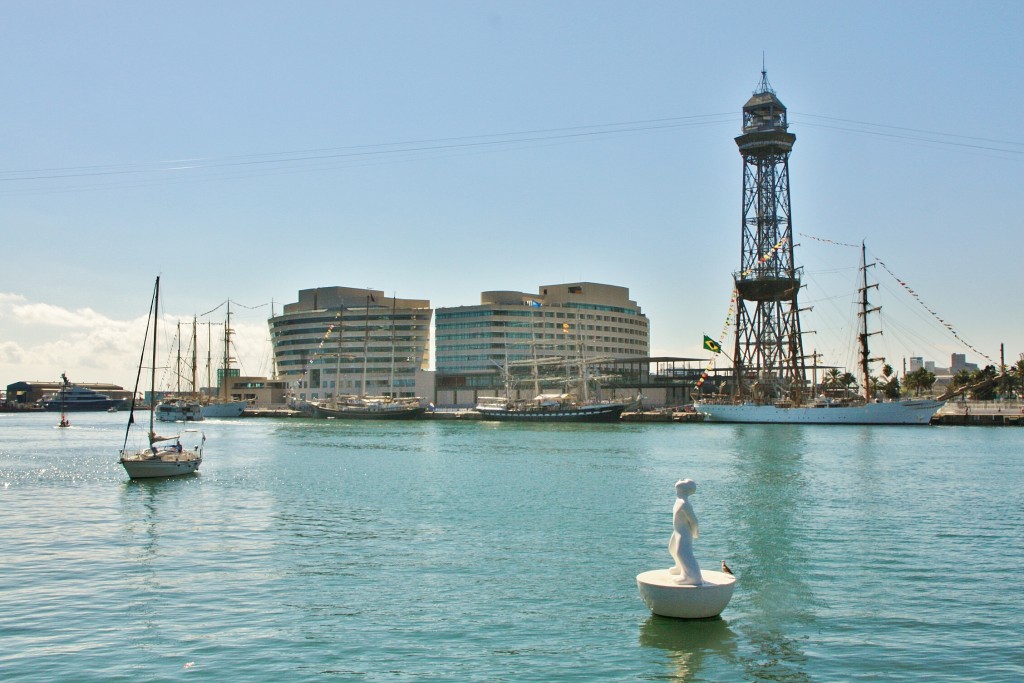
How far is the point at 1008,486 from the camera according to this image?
157 ft

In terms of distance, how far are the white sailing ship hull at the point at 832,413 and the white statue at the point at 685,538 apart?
416 ft

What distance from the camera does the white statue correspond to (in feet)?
60.6

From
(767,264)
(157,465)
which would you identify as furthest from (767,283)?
(157,465)

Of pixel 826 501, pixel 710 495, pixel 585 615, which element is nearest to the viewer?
pixel 585 615

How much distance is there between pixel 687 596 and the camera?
1866 centimetres

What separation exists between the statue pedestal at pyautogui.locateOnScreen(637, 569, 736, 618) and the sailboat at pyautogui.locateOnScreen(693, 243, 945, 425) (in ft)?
415

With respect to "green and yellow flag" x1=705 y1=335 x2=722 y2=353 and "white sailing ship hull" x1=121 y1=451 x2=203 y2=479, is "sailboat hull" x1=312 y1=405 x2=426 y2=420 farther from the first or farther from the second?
"white sailing ship hull" x1=121 y1=451 x2=203 y2=479

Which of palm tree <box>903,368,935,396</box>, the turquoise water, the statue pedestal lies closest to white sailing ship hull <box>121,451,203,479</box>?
the turquoise water

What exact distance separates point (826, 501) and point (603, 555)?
18.4 meters

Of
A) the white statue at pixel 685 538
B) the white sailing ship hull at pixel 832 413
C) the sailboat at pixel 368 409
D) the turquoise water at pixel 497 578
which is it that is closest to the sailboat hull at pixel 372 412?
the sailboat at pixel 368 409

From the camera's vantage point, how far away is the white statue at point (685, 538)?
1848cm

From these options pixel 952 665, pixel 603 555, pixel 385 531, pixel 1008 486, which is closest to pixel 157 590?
pixel 385 531

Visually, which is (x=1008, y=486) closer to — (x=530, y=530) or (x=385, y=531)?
(x=530, y=530)

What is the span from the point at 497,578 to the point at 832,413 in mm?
126327
